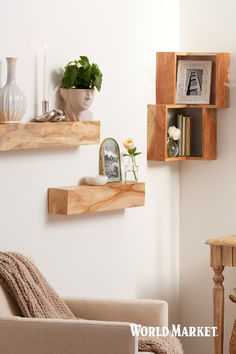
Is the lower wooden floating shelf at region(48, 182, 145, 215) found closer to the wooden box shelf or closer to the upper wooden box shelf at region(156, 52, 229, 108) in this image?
the wooden box shelf

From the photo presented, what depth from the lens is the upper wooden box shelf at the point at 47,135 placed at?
11.5ft

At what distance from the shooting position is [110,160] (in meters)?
4.27

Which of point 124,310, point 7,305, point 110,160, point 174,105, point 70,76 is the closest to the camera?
point 7,305

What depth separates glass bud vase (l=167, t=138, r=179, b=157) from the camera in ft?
14.9

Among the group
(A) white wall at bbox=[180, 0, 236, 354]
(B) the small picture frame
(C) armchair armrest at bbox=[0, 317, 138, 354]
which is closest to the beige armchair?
(C) armchair armrest at bbox=[0, 317, 138, 354]

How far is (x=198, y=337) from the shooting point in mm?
4805

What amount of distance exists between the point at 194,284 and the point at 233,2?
1.68m

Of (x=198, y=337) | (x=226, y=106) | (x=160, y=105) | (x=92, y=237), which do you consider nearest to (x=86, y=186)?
(x=92, y=237)

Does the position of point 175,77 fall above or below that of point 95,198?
above

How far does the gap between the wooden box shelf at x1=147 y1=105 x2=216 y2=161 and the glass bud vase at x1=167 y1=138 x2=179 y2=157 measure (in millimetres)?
30

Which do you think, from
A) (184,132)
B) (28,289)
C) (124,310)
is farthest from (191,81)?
(28,289)

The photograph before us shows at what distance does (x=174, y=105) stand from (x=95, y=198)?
2.76ft

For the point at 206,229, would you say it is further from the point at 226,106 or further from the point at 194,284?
the point at 226,106

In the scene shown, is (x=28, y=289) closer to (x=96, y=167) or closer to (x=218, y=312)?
(x=96, y=167)
